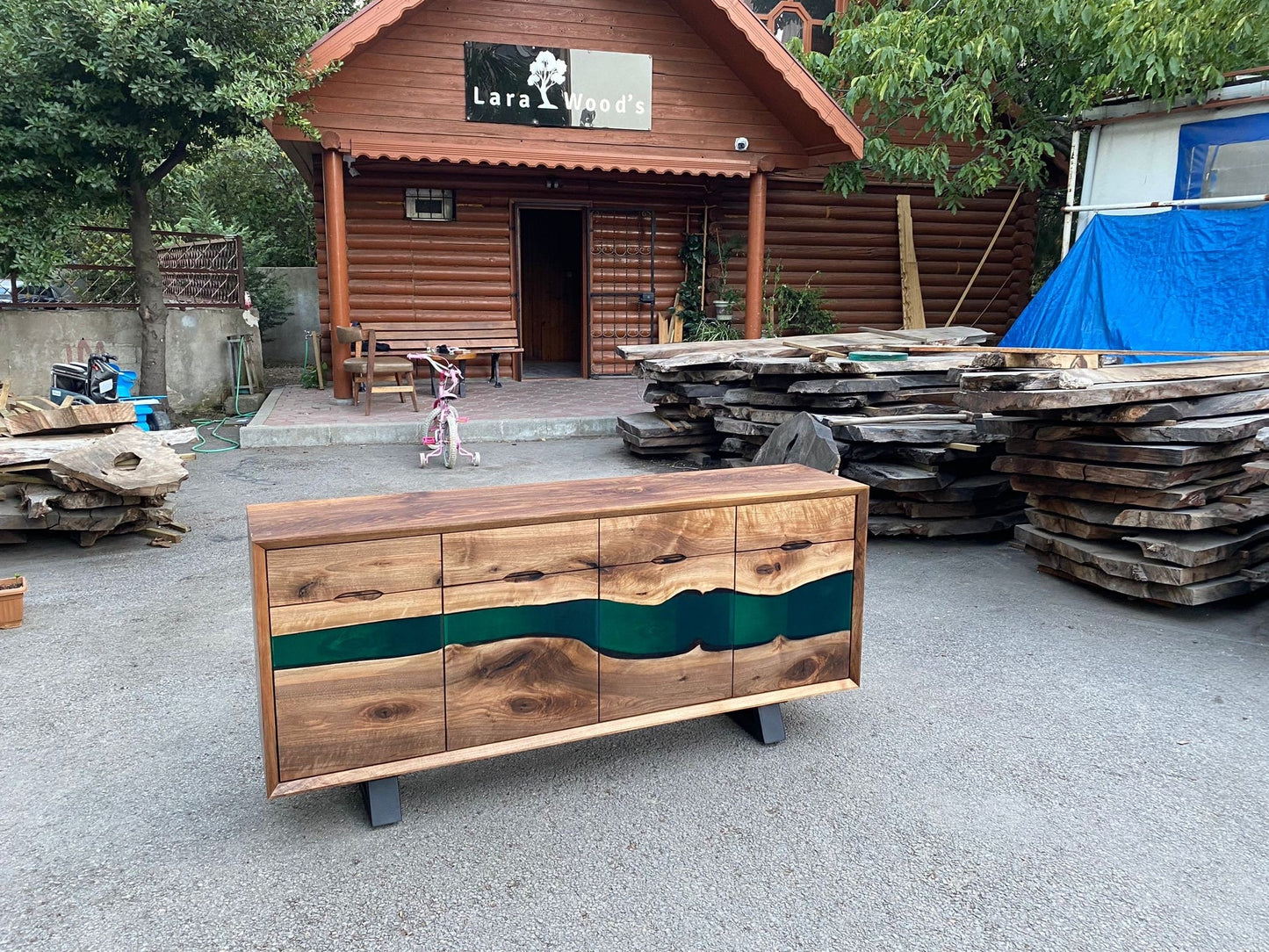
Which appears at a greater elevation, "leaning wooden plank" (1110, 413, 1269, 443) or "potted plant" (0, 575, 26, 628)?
"leaning wooden plank" (1110, 413, 1269, 443)

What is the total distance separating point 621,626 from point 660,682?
0.88 feet

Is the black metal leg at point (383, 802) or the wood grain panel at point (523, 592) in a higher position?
the wood grain panel at point (523, 592)

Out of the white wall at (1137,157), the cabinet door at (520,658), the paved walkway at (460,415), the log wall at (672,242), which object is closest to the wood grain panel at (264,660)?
the cabinet door at (520,658)

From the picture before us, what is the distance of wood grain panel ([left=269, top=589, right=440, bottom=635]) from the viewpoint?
2617mm

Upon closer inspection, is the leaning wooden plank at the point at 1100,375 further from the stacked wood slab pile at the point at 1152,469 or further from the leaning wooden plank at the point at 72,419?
the leaning wooden plank at the point at 72,419

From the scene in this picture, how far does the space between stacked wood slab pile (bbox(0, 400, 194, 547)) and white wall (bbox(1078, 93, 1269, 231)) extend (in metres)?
10.6

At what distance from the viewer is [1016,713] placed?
12.3 feet

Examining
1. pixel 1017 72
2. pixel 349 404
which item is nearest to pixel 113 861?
pixel 349 404

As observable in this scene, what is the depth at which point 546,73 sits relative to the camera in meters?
11.8

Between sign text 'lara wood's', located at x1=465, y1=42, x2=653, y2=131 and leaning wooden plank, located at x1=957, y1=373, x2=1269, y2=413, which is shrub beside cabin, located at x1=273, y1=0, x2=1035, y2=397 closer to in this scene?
sign text 'lara wood's', located at x1=465, y1=42, x2=653, y2=131

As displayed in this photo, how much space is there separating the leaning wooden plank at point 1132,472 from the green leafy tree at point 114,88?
26.8ft

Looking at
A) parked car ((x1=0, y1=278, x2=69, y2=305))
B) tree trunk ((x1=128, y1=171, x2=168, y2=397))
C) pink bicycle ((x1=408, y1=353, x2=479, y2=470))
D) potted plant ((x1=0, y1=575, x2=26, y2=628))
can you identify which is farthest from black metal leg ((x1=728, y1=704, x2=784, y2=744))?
parked car ((x1=0, y1=278, x2=69, y2=305))

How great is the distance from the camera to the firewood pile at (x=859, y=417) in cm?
623

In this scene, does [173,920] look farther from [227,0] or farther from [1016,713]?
[227,0]
